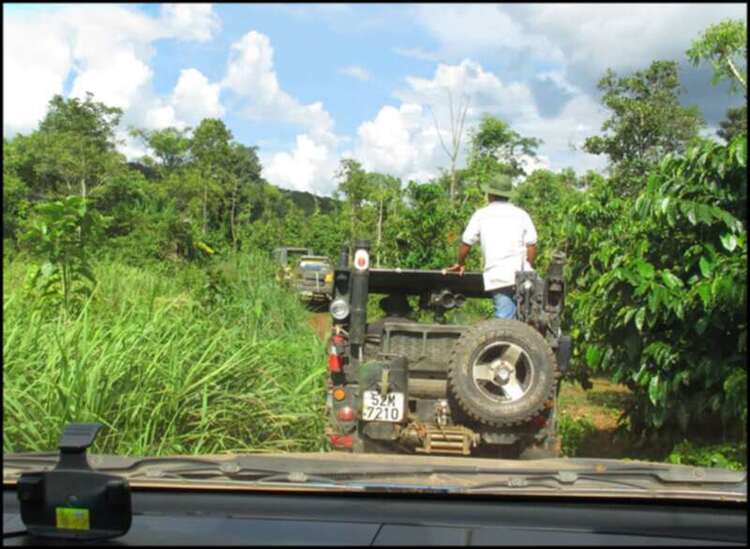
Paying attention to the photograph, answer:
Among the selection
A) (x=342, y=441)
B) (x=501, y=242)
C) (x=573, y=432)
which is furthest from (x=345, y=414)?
(x=573, y=432)

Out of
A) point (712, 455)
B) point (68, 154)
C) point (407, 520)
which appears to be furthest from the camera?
point (68, 154)

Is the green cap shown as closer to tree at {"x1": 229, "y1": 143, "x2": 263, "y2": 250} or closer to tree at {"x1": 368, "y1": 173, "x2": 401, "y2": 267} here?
tree at {"x1": 229, "y1": 143, "x2": 263, "y2": 250}

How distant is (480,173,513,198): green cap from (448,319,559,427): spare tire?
1.60m

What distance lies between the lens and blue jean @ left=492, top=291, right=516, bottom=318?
5.99m

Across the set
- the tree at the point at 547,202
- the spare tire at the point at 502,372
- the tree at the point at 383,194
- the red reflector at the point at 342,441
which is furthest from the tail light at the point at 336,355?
the tree at the point at 383,194

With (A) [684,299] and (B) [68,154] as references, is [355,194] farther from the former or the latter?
(A) [684,299]

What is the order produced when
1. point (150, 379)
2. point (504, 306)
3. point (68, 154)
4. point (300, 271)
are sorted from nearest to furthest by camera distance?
point (150, 379) < point (504, 306) < point (68, 154) < point (300, 271)

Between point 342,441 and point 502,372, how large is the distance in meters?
1.21

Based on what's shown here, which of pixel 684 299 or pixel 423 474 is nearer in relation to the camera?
pixel 423 474

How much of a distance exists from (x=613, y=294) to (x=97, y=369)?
3.33 meters

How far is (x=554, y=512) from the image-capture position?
229cm

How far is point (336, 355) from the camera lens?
223 inches

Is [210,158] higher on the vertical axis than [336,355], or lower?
higher

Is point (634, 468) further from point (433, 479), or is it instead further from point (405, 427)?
point (405, 427)
